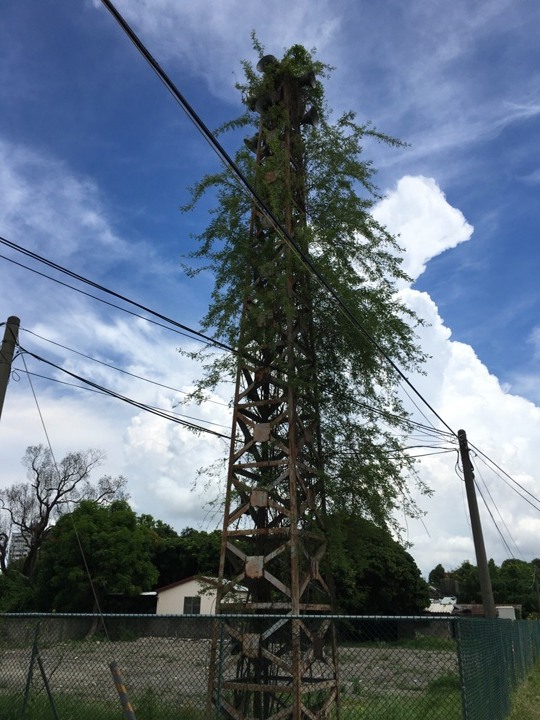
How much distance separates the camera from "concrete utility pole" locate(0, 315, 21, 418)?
801cm

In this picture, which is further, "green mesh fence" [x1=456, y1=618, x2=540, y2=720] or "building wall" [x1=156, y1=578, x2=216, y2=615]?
"building wall" [x1=156, y1=578, x2=216, y2=615]

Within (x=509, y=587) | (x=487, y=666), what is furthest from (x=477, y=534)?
(x=509, y=587)

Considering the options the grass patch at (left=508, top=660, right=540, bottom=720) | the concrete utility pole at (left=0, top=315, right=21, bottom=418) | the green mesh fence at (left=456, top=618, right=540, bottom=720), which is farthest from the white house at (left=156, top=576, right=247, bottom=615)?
the concrete utility pole at (left=0, top=315, right=21, bottom=418)

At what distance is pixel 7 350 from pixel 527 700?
34.0 feet

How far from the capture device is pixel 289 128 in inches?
418

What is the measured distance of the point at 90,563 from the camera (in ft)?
104

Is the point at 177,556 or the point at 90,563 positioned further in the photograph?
the point at 177,556

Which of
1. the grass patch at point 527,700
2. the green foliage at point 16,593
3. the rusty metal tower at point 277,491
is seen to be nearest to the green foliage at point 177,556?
the green foliage at point 16,593

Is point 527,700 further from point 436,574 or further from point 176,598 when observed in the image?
point 436,574

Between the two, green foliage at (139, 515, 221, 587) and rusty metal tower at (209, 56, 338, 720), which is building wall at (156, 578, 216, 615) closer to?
green foliage at (139, 515, 221, 587)

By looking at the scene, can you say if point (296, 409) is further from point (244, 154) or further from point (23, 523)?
point (23, 523)

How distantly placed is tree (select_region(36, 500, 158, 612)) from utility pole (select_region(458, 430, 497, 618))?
21.9m

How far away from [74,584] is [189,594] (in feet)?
26.6

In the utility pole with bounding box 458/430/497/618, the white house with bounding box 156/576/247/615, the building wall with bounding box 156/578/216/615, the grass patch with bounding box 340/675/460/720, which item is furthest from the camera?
the building wall with bounding box 156/578/216/615
